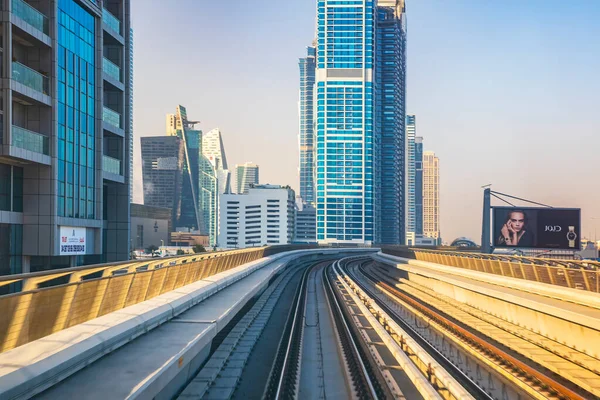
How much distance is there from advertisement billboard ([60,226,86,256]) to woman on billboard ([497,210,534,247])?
32467mm

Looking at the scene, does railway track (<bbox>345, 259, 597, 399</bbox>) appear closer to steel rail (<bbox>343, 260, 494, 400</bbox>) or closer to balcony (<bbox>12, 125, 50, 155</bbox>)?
steel rail (<bbox>343, 260, 494, 400</bbox>)

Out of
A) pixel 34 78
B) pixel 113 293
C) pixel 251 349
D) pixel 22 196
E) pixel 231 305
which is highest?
pixel 34 78

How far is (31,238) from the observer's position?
1193 inches

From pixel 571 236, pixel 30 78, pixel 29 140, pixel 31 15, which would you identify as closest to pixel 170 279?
pixel 29 140

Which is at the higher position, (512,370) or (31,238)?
(31,238)

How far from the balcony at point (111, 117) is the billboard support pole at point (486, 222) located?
30.3 m

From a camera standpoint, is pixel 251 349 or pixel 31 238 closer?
pixel 251 349

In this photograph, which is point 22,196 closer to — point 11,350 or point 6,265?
point 6,265

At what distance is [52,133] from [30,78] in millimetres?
3207

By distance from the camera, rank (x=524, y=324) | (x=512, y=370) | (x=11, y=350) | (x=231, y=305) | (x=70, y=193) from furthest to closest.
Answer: (x=70, y=193), (x=524, y=324), (x=231, y=305), (x=512, y=370), (x=11, y=350)

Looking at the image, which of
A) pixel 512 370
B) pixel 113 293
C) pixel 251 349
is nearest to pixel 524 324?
pixel 512 370

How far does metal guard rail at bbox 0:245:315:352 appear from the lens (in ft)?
28.5

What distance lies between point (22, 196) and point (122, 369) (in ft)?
81.0

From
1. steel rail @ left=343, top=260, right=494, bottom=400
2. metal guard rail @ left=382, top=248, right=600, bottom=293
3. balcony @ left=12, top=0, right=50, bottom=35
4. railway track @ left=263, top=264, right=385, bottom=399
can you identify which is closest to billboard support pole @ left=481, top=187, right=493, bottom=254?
metal guard rail @ left=382, top=248, right=600, bottom=293
